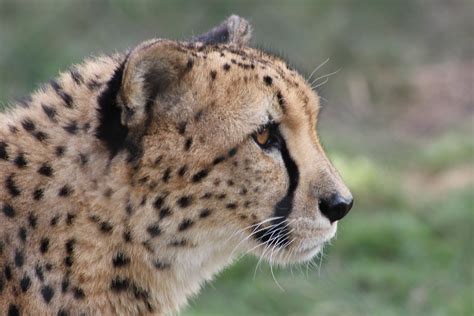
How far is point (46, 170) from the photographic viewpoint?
2854mm

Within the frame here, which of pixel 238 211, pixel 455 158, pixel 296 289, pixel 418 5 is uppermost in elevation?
pixel 418 5

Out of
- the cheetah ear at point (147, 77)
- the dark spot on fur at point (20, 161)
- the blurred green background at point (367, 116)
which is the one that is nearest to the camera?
the cheetah ear at point (147, 77)

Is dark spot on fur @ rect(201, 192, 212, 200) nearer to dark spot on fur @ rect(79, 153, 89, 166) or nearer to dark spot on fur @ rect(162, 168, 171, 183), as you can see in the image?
dark spot on fur @ rect(162, 168, 171, 183)

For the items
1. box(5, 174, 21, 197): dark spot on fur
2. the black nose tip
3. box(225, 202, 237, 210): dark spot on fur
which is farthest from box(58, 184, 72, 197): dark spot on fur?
the black nose tip

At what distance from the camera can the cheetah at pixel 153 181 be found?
2.81 meters

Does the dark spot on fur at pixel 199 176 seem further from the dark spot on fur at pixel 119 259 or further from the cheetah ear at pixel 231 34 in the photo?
the cheetah ear at pixel 231 34

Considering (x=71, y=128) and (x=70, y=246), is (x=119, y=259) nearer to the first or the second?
(x=70, y=246)

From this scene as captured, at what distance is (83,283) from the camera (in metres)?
2.84

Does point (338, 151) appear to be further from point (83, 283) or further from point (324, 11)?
point (83, 283)

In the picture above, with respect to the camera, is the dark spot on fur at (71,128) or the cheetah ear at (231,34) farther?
the cheetah ear at (231,34)

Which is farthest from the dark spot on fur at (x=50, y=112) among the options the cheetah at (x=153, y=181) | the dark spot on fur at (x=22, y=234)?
the dark spot on fur at (x=22, y=234)

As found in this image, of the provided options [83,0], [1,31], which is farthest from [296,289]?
[83,0]

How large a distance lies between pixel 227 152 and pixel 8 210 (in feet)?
2.01

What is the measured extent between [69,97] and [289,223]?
714 mm
